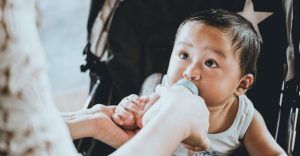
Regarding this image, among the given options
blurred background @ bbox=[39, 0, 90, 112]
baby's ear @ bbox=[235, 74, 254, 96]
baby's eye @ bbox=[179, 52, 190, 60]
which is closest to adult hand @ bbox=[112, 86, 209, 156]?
baby's eye @ bbox=[179, 52, 190, 60]

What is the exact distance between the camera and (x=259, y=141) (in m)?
1.08

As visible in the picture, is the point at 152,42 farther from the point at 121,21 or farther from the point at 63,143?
the point at 63,143

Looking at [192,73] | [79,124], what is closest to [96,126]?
[79,124]

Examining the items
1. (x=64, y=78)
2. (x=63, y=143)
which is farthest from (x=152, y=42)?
(x=63, y=143)

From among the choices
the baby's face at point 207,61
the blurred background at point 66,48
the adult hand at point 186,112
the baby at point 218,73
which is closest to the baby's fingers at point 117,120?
the baby at point 218,73

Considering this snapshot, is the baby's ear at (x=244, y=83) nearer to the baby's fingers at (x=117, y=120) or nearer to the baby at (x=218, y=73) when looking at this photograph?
the baby at (x=218, y=73)

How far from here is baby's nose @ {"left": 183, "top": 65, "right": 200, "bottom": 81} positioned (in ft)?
A: 3.11

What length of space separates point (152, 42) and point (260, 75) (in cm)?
37

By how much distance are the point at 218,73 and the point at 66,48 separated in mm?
1542

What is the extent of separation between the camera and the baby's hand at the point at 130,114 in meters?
0.93

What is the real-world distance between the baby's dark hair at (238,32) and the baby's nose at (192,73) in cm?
11

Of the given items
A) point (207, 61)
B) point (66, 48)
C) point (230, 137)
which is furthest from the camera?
point (66, 48)

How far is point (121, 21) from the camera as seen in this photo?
1421 mm

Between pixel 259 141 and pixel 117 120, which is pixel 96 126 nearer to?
pixel 117 120
